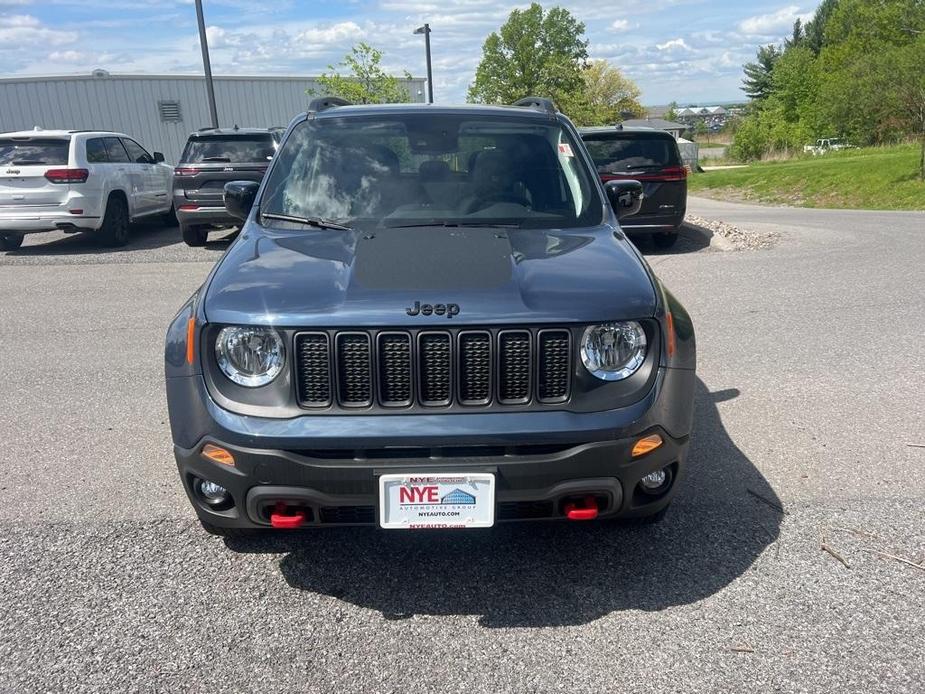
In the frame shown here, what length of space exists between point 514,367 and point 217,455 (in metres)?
1.06

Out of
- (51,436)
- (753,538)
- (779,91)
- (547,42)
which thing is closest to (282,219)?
(51,436)

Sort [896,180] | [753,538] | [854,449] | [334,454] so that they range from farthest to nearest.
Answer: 1. [896,180]
2. [854,449]
3. [753,538]
4. [334,454]

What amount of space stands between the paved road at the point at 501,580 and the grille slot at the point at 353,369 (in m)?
0.84

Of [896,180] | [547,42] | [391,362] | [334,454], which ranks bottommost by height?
[896,180]

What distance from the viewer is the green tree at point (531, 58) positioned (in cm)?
5841

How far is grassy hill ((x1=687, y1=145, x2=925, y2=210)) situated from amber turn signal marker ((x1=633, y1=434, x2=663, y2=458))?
2099 cm

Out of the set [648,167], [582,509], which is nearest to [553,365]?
[582,509]

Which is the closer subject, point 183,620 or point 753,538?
point 183,620

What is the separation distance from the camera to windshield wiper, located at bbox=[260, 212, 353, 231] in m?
3.69

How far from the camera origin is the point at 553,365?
9.13ft

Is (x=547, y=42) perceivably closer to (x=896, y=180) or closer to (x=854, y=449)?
(x=896, y=180)

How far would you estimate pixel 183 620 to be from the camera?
9.51ft

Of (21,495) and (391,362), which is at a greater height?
(391,362)

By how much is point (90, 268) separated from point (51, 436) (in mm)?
7289
